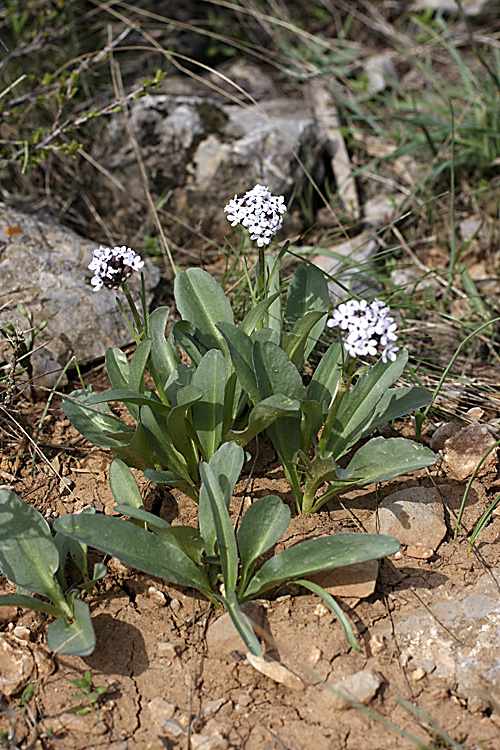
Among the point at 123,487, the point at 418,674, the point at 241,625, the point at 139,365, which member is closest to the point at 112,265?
the point at 139,365

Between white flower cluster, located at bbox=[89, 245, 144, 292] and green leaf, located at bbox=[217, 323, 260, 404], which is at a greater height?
white flower cluster, located at bbox=[89, 245, 144, 292]

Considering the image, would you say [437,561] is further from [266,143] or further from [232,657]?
[266,143]

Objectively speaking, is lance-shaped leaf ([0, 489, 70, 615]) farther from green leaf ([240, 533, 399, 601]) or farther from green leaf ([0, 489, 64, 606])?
green leaf ([240, 533, 399, 601])

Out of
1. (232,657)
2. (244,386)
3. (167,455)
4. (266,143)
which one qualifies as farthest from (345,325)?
(266,143)

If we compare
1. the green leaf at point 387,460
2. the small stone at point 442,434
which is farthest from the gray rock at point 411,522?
the small stone at point 442,434

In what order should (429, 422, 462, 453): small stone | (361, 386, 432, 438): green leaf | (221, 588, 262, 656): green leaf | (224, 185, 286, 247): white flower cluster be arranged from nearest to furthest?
(221, 588, 262, 656): green leaf < (224, 185, 286, 247): white flower cluster < (361, 386, 432, 438): green leaf < (429, 422, 462, 453): small stone

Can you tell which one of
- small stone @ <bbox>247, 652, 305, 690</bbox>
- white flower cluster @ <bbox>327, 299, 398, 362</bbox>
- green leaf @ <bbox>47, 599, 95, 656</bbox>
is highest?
white flower cluster @ <bbox>327, 299, 398, 362</bbox>

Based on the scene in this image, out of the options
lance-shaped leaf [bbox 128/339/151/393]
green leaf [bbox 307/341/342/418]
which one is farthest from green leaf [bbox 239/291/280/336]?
lance-shaped leaf [bbox 128/339/151/393]
